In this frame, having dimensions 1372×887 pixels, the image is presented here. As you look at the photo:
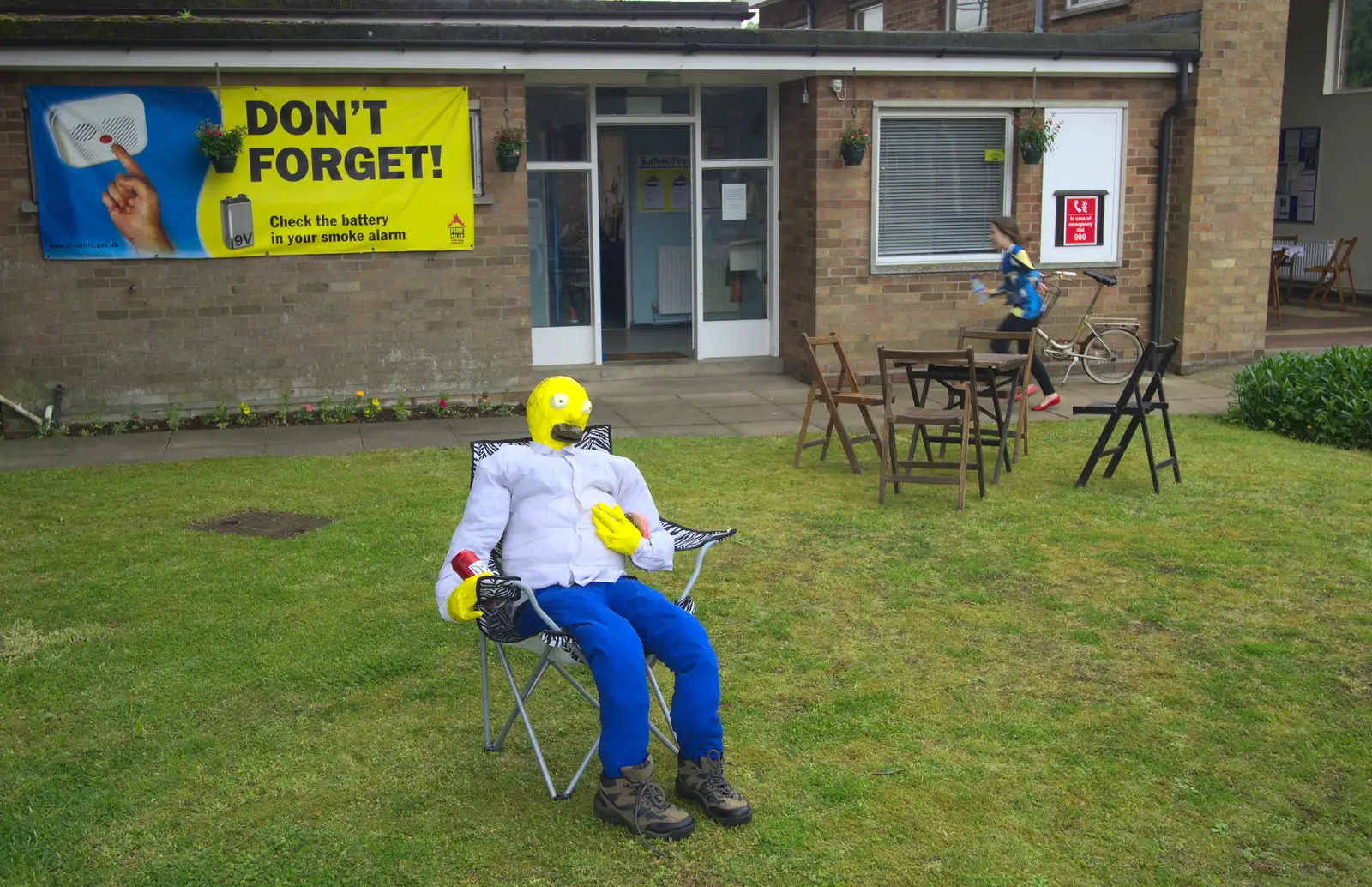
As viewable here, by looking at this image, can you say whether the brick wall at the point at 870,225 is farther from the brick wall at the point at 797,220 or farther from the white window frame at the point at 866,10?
the white window frame at the point at 866,10

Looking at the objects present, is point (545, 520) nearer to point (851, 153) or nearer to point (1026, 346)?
point (1026, 346)

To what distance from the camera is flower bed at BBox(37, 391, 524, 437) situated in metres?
11.1

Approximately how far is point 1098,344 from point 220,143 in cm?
853

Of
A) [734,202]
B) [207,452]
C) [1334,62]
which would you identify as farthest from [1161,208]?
[207,452]

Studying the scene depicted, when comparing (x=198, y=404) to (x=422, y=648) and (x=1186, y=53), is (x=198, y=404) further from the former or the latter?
(x=1186, y=53)

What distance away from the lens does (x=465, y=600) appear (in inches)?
166

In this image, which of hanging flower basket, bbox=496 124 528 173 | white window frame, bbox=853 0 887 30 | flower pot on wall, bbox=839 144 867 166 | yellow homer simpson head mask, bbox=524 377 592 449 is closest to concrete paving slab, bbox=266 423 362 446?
hanging flower basket, bbox=496 124 528 173

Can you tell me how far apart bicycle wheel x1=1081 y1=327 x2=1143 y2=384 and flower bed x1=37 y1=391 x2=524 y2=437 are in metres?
5.79

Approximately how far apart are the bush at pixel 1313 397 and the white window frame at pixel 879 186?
311 centimetres

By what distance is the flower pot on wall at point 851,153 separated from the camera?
41.1 ft

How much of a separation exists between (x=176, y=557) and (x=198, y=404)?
458 centimetres

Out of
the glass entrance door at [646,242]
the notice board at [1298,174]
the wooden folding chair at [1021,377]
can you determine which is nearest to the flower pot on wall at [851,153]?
the glass entrance door at [646,242]

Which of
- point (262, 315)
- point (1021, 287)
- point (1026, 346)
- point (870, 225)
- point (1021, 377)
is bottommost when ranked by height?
point (1021, 377)

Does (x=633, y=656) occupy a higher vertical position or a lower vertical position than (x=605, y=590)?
lower
